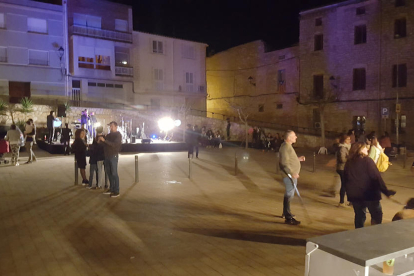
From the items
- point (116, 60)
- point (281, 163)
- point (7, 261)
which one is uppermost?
point (116, 60)

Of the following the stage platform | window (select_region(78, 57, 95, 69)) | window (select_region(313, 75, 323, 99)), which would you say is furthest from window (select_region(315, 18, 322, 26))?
window (select_region(78, 57, 95, 69))

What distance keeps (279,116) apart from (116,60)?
54.9 ft

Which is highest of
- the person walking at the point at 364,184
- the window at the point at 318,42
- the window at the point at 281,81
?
the window at the point at 318,42

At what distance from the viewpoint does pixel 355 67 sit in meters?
28.4

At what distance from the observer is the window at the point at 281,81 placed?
34.3m

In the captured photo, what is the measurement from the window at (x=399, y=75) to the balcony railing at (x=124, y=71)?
23.0m

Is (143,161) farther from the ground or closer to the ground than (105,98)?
closer to the ground

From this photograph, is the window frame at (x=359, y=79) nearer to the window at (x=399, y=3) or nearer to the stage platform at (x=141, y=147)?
the window at (x=399, y=3)

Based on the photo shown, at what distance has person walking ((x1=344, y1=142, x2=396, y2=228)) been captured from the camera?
5.34 m

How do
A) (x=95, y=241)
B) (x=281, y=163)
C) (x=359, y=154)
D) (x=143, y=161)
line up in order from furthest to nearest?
(x=143, y=161), (x=281, y=163), (x=95, y=241), (x=359, y=154)

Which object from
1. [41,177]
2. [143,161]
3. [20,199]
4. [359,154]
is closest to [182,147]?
[143,161]

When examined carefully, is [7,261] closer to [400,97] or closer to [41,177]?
[41,177]

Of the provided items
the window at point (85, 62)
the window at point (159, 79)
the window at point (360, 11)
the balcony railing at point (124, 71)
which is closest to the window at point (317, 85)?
the window at point (360, 11)

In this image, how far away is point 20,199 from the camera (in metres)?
9.03
